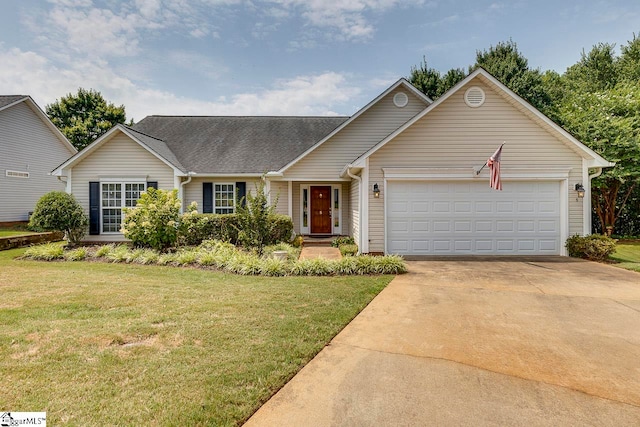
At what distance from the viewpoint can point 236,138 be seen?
16.5m

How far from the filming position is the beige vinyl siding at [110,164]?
13.1 meters

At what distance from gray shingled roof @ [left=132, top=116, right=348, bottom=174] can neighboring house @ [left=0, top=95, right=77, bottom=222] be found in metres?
6.11

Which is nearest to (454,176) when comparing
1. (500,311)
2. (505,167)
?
(505,167)

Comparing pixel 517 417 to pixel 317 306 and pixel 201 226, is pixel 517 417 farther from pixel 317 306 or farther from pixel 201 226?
pixel 201 226

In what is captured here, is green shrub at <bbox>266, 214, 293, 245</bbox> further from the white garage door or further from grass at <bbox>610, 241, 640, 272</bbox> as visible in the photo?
A: grass at <bbox>610, 241, 640, 272</bbox>

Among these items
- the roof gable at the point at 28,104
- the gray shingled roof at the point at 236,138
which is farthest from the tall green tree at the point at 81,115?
the gray shingled roof at the point at 236,138

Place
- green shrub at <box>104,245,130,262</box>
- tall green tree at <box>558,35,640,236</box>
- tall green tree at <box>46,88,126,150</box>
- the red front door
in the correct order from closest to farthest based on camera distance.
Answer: green shrub at <box>104,245,130,262</box> → tall green tree at <box>558,35,640,236</box> → the red front door → tall green tree at <box>46,88,126,150</box>

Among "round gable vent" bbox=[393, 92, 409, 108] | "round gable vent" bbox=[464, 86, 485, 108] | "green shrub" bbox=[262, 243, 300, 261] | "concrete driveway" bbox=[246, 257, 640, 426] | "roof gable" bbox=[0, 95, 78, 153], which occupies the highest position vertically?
"roof gable" bbox=[0, 95, 78, 153]

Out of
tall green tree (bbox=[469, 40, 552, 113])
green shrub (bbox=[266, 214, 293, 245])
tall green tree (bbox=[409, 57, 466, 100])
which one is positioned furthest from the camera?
tall green tree (bbox=[409, 57, 466, 100])

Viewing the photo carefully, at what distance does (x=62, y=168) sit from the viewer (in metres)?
12.9

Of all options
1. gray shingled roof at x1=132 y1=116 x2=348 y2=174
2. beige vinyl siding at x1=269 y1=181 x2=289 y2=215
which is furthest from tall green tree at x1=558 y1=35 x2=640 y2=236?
beige vinyl siding at x1=269 y1=181 x2=289 y2=215

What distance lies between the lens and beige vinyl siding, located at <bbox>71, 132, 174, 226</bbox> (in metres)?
13.1

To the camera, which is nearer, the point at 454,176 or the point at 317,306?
the point at 317,306

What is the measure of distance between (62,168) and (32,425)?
43.7ft
